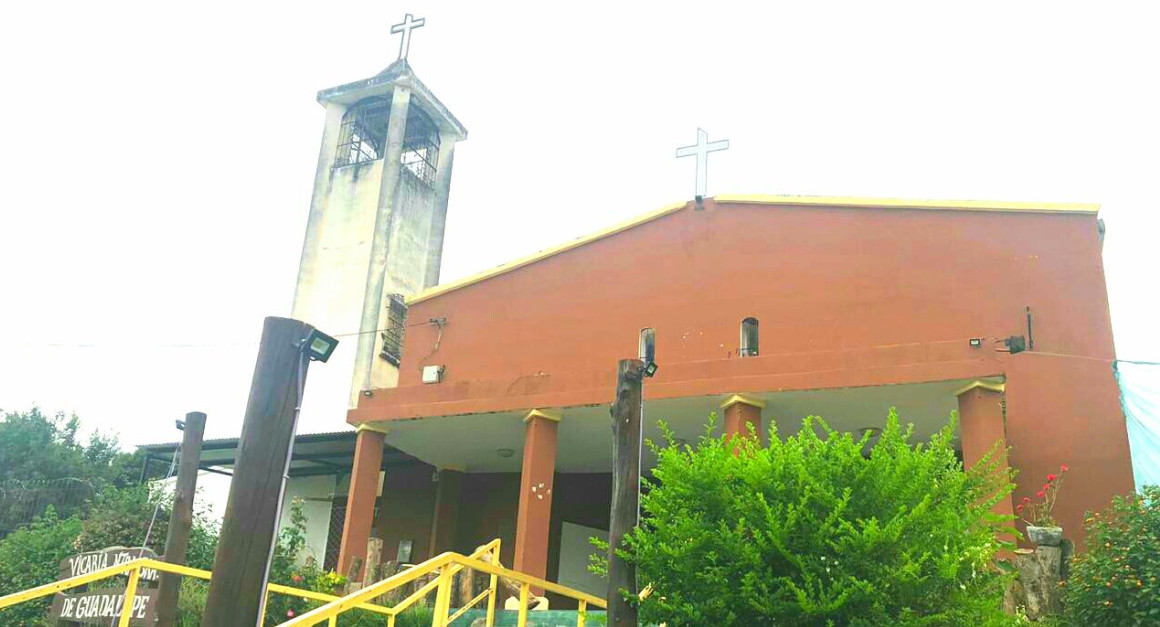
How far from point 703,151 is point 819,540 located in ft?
35.0

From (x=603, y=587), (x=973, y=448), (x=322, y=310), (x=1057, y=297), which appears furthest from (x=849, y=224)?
(x=322, y=310)

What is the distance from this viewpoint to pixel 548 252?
712 inches

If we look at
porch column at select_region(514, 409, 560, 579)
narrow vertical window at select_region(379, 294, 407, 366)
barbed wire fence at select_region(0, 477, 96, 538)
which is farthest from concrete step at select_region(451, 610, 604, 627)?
barbed wire fence at select_region(0, 477, 96, 538)

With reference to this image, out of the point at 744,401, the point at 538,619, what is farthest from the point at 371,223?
the point at 538,619

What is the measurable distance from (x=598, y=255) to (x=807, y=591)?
36.4 feet

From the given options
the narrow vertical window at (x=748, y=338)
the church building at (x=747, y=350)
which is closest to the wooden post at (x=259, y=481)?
the church building at (x=747, y=350)

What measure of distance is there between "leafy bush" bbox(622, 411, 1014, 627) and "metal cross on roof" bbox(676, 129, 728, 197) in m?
9.15

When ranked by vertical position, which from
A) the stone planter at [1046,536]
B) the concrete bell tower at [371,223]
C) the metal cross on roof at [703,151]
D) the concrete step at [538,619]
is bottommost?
the concrete step at [538,619]

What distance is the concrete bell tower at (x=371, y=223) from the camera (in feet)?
96.5

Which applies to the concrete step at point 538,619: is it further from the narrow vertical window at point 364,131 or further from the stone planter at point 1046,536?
the narrow vertical window at point 364,131

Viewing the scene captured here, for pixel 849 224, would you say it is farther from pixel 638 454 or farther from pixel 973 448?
pixel 638 454

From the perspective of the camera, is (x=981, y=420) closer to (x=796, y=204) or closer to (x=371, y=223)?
(x=796, y=204)

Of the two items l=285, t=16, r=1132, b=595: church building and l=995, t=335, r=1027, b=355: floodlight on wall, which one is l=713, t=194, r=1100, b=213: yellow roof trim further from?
l=995, t=335, r=1027, b=355: floodlight on wall

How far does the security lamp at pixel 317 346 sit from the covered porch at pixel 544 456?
4.46 m
